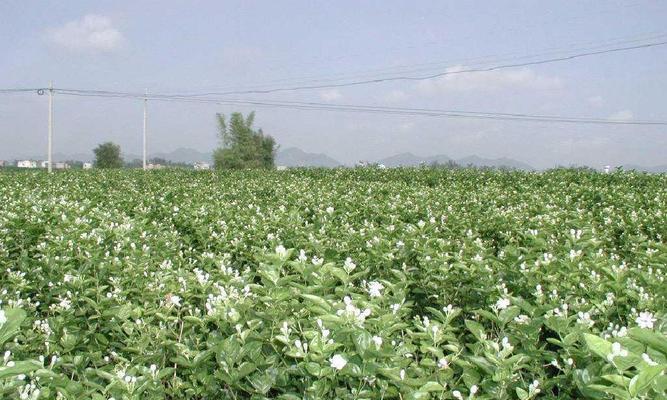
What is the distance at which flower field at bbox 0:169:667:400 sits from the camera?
1927 millimetres

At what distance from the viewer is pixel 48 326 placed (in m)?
2.92

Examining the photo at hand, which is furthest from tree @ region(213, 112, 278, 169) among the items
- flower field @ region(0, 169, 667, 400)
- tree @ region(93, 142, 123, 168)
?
flower field @ region(0, 169, 667, 400)

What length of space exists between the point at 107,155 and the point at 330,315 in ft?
288

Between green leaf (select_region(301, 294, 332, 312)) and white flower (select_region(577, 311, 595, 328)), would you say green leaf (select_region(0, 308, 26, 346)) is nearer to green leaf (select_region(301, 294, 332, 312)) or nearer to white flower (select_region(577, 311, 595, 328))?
green leaf (select_region(301, 294, 332, 312))

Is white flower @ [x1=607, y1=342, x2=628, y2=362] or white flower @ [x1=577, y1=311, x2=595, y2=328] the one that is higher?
white flower @ [x1=607, y1=342, x2=628, y2=362]

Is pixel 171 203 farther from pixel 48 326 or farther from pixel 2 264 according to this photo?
pixel 48 326

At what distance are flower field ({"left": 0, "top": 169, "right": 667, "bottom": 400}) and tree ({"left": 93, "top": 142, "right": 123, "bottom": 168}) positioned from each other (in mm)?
81727

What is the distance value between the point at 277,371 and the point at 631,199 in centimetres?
867

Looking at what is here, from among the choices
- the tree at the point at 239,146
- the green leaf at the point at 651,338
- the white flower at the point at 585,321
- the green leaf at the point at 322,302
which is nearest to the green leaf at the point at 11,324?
the green leaf at the point at 322,302

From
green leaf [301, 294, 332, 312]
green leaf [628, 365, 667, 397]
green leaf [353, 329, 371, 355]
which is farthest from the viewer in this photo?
green leaf [301, 294, 332, 312]

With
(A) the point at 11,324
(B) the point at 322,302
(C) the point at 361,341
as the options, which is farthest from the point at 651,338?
(A) the point at 11,324

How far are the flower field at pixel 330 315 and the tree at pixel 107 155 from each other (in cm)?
8173

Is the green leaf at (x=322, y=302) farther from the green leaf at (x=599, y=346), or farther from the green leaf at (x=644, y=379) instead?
the green leaf at (x=644, y=379)

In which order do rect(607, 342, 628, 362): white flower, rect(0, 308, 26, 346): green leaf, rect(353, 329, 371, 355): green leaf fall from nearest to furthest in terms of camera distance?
rect(607, 342, 628, 362): white flower < rect(0, 308, 26, 346): green leaf < rect(353, 329, 371, 355): green leaf
